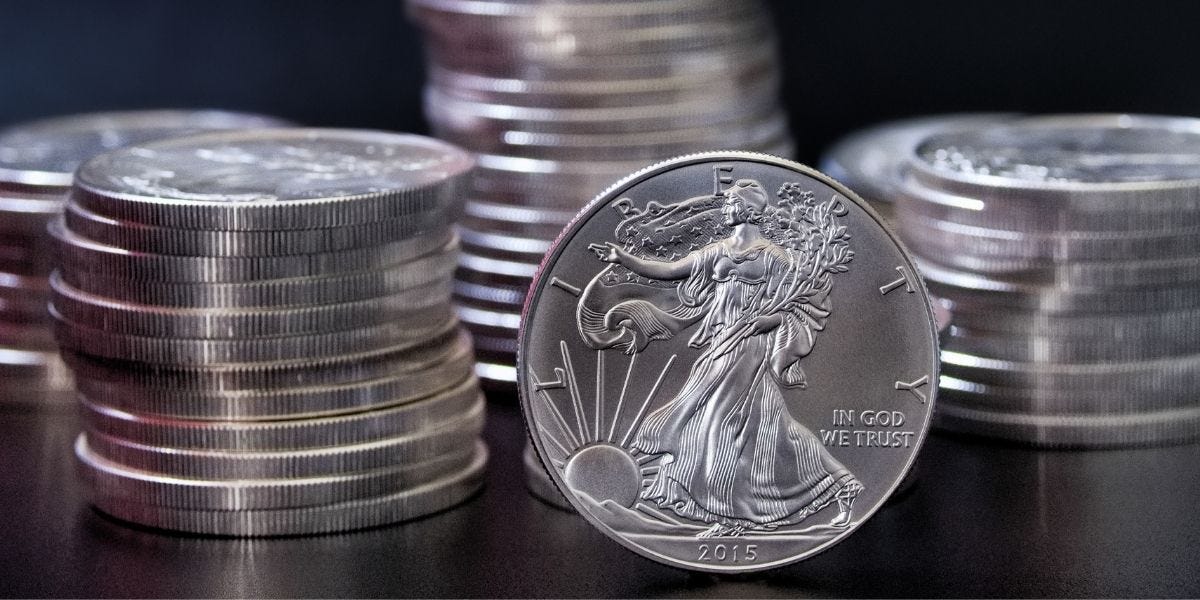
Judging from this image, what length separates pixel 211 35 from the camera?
3.01m

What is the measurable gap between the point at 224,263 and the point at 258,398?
148 millimetres

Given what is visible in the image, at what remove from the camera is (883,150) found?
2.74 m

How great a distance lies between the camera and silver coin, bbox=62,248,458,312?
1822 millimetres

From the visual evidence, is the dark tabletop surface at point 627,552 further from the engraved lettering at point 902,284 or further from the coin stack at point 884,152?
the coin stack at point 884,152

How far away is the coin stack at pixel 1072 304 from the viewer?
209 centimetres

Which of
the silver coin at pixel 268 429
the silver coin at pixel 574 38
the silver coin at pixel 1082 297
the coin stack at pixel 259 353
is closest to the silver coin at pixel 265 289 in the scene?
the coin stack at pixel 259 353

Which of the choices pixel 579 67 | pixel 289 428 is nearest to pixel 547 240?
pixel 579 67

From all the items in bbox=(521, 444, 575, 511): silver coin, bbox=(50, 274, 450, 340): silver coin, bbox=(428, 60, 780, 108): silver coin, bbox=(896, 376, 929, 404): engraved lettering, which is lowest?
bbox=(521, 444, 575, 511): silver coin

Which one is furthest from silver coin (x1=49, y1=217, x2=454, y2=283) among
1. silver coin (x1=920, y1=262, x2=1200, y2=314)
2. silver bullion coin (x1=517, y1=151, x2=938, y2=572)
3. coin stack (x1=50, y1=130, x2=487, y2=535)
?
silver coin (x1=920, y1=262, x2=1200, y2=314)

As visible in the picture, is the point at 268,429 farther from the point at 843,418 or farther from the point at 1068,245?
the point at 1068,245

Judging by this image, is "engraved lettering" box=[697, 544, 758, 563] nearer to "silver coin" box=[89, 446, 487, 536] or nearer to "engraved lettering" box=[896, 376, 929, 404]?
"engraved lettering" box=[896, 376, 929, 404]

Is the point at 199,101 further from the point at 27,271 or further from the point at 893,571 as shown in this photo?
the point at 893,571

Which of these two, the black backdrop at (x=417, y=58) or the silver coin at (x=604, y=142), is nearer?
the silver coin at (x=604, y=142)

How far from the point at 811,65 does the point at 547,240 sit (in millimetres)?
966
